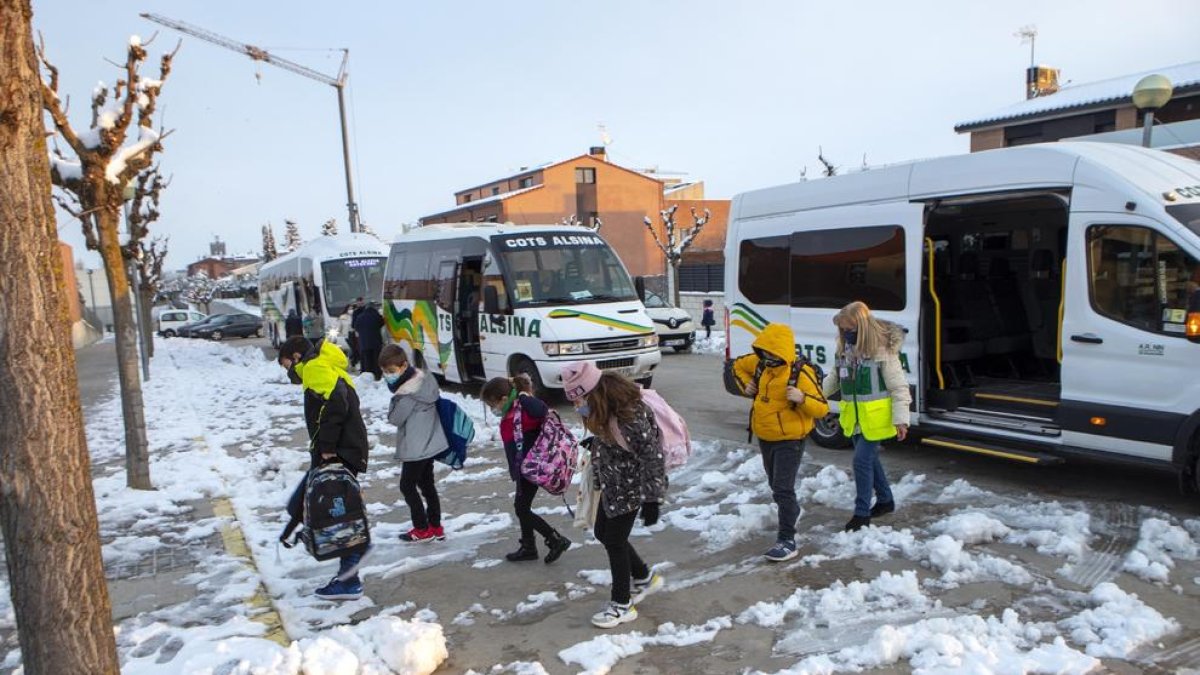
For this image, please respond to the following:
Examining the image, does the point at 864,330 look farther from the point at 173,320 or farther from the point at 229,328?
the point at 173,320

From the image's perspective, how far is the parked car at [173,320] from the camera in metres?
42.9

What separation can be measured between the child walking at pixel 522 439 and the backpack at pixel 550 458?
35mm

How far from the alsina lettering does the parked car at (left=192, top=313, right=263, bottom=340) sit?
31.5 m

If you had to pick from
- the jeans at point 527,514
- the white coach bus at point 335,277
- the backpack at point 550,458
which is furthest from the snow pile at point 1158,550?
the white coach bus at point 335,277

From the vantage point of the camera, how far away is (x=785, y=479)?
5.06 meters

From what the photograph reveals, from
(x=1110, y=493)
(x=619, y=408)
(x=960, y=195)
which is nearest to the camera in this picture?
(x=619, y=408)

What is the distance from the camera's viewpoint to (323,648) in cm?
379

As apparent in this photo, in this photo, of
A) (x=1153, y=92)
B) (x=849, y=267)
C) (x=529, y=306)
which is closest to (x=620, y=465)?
(x=849, y=267)

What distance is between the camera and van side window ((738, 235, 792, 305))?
Result: 27.4 ft

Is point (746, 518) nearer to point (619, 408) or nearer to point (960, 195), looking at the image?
point (619, 408)

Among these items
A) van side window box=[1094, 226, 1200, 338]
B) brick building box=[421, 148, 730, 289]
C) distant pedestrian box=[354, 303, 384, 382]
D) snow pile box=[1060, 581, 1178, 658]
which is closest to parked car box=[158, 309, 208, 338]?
brick building box=[421, 148, 730, 289]

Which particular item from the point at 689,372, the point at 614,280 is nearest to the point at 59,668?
the point at 614,280

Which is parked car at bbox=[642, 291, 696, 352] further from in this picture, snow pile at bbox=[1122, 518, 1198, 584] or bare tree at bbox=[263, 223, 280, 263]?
bare tree at bbox=[263, 223, 280, 263]

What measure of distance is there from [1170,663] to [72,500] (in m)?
4.83
